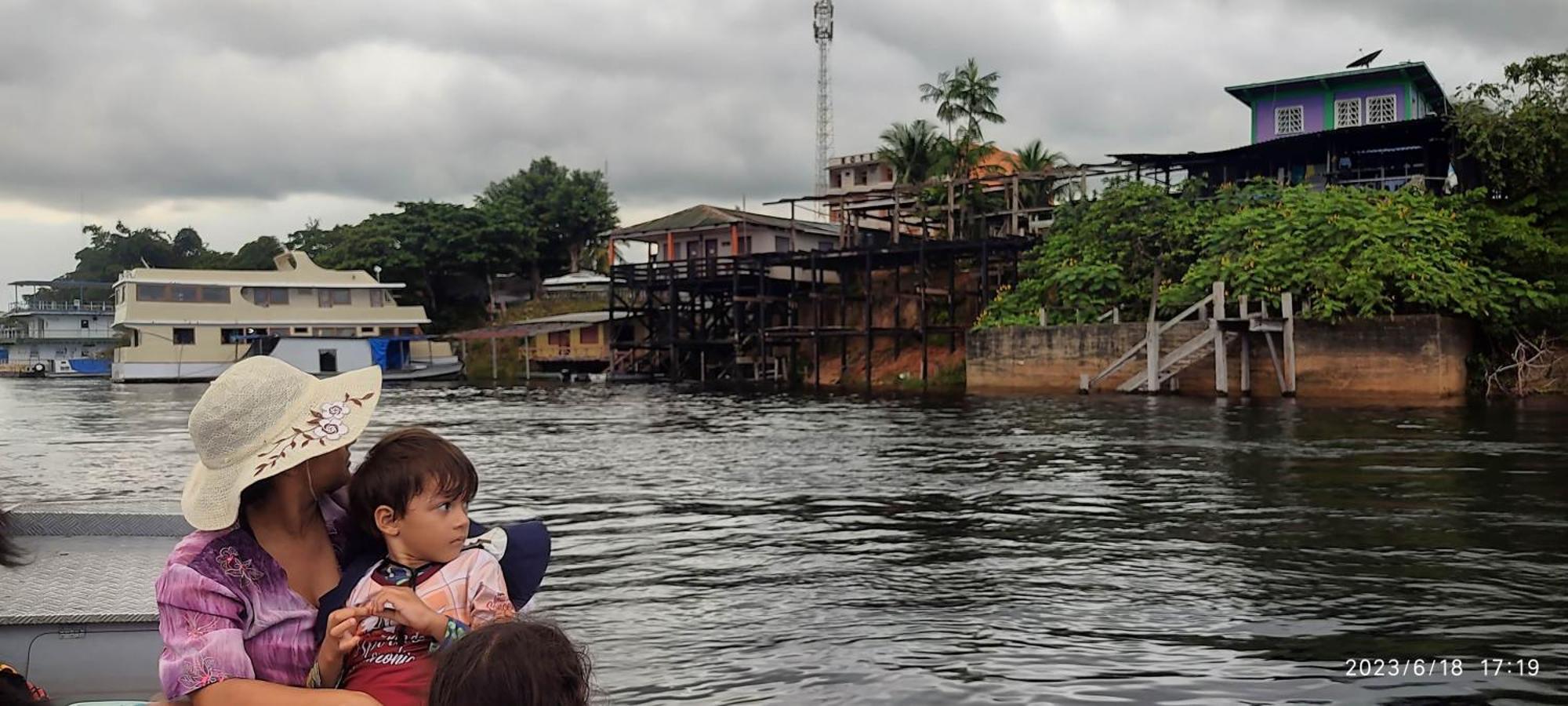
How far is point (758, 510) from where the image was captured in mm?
11289

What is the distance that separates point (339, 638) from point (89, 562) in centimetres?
267

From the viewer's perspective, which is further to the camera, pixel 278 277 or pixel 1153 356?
pixel 278 277

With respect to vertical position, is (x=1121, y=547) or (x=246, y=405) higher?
(x=246, y=405)

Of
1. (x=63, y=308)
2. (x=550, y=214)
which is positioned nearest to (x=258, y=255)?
(x=63, y=308)

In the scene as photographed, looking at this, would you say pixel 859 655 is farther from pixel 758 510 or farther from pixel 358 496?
pixel 758 510

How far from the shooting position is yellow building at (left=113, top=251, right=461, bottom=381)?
167ft

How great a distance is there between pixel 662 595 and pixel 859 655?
185 centimetres

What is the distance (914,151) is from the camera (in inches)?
2029

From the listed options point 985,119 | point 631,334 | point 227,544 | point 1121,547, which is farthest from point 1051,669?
point 631,334

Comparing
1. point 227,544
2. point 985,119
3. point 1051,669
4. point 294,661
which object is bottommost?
point 1051,669

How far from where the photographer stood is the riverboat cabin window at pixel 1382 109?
118 ft

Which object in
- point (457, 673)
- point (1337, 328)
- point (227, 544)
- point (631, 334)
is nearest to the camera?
point (457, 673)

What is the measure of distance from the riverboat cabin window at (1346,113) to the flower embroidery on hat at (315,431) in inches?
1513

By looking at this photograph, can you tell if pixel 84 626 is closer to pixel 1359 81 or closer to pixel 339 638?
pixel 339 638
